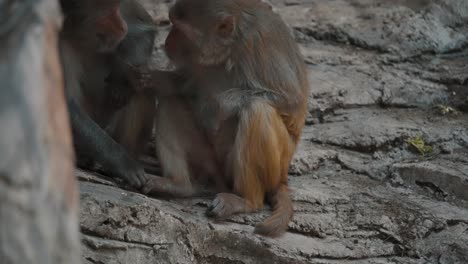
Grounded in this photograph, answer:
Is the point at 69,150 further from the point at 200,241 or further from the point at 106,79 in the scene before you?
the point at 106,79

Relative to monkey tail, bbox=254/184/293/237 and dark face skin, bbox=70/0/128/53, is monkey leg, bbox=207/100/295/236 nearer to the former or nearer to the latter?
monkey tail, bbox=254/184/293/237

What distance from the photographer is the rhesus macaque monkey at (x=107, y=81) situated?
290 inches

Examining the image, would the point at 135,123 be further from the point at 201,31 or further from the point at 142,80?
the point at 201,31

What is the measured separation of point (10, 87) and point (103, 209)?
3.20m

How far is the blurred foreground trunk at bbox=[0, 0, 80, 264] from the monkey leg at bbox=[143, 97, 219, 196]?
12.2 ft

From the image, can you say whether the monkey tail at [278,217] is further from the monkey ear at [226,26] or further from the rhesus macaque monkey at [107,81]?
the monkey ear at [226,26]

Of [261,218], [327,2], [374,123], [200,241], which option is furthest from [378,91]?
[200,241]

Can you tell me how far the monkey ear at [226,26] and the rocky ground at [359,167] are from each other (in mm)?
1351

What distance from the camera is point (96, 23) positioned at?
7.39m

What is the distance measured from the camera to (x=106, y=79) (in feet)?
25.7

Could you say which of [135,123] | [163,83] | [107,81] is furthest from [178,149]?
[107,81]

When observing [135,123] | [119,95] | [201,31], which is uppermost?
[201,31]

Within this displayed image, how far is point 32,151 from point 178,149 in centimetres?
409

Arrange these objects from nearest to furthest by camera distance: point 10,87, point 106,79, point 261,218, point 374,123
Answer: point 10,87
point 261,218
point 106,79
point 374,123
